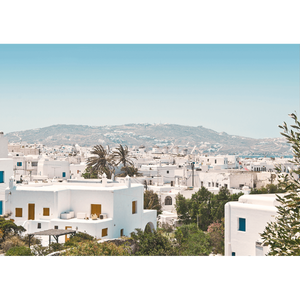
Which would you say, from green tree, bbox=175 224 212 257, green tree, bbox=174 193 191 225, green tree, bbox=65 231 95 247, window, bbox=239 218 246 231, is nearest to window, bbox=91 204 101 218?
green tree, bbox=65 231 95 247

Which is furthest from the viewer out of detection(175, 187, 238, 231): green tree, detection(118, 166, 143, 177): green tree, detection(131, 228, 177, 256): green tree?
detection(118, 166, 143, 177): green tree

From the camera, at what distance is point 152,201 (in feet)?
42.3

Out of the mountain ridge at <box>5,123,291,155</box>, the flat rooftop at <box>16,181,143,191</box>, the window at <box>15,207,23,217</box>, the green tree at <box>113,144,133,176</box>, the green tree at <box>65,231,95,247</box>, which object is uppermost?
the mountain ridge at <box>5,123,291,155</box>

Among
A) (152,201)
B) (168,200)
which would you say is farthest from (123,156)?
(152,201)

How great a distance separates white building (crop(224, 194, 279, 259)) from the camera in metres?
6.89

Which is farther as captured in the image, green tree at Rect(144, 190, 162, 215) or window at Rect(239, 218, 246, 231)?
green tree at Rect(144, 190, 162, 215)

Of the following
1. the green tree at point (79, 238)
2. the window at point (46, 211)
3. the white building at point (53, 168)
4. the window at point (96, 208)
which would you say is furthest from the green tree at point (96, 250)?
the white building at point (53, 168)

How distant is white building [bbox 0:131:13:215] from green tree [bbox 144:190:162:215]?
4.95m

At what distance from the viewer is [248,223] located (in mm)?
7223

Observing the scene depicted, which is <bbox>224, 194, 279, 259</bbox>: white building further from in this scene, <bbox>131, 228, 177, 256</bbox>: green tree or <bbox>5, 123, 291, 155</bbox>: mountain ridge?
<bbox>5, 123, 291, 155</bbox>: mountain ridge

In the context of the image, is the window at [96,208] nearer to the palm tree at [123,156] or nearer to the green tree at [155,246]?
the green tree at [155,246]

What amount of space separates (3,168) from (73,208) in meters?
2.02
